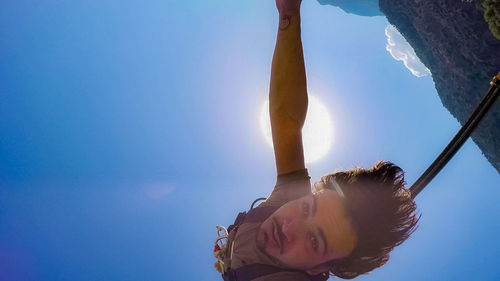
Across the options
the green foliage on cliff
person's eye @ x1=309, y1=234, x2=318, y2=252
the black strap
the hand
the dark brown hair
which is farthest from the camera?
the green foliage on cliff

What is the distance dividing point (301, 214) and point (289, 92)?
0.86m

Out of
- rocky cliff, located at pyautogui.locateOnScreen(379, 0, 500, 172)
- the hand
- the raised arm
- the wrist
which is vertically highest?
rocky cliff, located at pyautogui.locateOnScreen(379, 0, 500, 172)

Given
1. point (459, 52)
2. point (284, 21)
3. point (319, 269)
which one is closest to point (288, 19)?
point (284, 21)

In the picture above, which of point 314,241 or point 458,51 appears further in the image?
point 458,51

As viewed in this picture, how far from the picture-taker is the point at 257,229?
2.04m

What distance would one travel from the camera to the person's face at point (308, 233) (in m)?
1.88

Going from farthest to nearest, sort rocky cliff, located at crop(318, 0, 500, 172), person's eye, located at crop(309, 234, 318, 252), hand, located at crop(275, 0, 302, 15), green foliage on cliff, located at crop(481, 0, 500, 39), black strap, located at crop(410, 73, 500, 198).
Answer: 1. rocky cliff, located at crop(318, 0, 500, 172)
2. green foliage on cliff, located at crop(481, 0, 500, 39)
3. hand, located at crop(275, 0, 302, 15)
4. person's eye, located at crop(309, 234, 318, 252)
5. black strap, located at crop(410, 73, 500, 198)

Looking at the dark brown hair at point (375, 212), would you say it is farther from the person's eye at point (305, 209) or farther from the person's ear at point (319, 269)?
the person's eye at point (305, 209)

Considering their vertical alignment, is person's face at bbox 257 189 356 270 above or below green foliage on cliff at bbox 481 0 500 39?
below

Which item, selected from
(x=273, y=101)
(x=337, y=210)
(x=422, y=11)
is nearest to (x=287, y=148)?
(x=273, y=101)

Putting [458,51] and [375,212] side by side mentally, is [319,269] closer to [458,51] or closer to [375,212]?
[375,212]

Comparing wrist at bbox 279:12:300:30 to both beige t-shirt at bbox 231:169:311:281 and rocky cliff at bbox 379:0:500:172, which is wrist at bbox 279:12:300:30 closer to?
beige t-shirt at bbox 231:169:311:281

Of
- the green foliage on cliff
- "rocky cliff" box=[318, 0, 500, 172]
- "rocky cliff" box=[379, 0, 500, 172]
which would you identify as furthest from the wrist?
"rocky cliff" box=[379, 0, 500, 172]

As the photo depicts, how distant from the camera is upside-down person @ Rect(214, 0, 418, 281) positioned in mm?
1903
